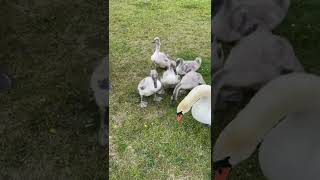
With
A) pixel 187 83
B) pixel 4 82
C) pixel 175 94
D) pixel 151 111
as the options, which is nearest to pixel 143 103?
pixel 151 111

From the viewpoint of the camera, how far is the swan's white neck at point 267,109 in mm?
1978

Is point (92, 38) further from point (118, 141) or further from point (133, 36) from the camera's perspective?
point (118, 141)

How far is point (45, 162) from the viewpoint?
293 cm

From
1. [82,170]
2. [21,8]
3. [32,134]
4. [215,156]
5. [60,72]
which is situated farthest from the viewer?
[21,8]

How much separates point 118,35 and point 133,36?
17 cm

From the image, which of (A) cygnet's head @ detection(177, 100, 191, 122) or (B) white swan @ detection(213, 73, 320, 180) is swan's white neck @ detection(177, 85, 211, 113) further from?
(B) white swan @ detection(213, 73, 320, 180)

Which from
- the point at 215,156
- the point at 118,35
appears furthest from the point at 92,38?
the point at 215,156

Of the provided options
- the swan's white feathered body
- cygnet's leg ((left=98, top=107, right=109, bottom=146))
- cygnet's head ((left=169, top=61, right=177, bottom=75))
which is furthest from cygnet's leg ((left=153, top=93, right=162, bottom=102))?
cygnet's leg ((left=98, top=107, right=109, bottom=146))

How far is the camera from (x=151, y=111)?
147 inches

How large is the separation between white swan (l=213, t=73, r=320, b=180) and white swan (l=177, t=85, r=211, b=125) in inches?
51.7

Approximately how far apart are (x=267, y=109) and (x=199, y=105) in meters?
1.45

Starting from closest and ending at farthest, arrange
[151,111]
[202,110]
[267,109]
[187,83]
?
[267,109] < [202,110] < [151,111] < [187,83]

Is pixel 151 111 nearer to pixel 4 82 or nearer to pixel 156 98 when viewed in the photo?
pixel 156 98

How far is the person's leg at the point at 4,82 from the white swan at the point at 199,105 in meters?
1.27
